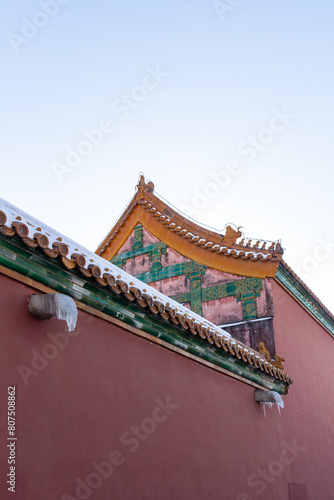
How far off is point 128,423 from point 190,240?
6.61 meters

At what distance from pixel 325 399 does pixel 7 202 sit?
9004mm

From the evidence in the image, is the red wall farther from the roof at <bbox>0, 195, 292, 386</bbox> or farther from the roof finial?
the roof finial

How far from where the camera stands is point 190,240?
1151 cm

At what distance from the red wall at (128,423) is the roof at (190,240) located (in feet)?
10.00

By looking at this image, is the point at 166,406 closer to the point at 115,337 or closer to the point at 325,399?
the point at 115,337

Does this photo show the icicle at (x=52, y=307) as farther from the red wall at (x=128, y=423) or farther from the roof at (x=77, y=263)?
the roof at (x=77, y=263)

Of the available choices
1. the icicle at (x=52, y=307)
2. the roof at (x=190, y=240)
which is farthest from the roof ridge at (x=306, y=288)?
the icicle at (x=52, y=307)

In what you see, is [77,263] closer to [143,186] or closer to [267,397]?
[267,397]

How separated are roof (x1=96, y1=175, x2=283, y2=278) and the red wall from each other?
3047mm

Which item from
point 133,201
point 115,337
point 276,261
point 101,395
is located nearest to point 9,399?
point 101,395

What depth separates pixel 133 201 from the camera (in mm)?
12742

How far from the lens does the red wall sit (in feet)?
13.8

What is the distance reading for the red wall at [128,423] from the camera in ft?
13.8

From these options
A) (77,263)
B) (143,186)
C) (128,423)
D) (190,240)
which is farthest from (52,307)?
(143,186)
